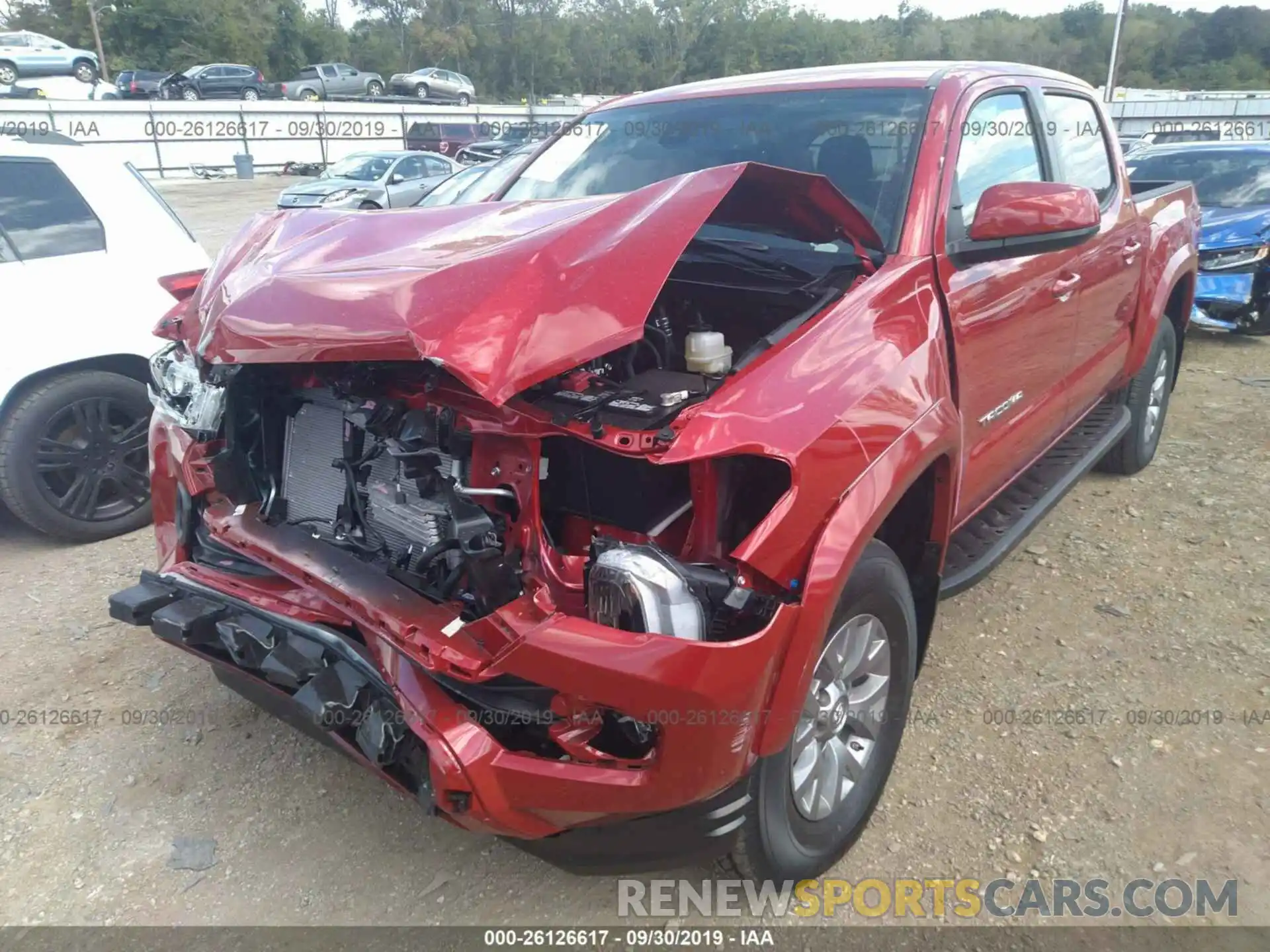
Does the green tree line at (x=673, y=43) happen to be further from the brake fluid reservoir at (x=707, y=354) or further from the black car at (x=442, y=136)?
the brake fluid reservoir at (x=707, y=354)

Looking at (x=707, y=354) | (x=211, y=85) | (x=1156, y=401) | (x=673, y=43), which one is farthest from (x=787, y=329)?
(x=673, y=43)

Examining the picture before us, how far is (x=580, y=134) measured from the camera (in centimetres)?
362

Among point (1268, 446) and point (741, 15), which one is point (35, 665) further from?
point (741, 15)

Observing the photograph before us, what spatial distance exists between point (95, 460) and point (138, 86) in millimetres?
38615

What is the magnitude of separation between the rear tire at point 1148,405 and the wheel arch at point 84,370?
189 inches

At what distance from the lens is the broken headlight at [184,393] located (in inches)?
101

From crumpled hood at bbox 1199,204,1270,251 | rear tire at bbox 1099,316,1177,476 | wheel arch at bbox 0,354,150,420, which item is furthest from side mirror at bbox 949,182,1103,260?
crumpled hood at bbox 1199,204,1270,251

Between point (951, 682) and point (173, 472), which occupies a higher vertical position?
point (173, 472)

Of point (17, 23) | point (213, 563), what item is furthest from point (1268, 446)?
point (17, 23)

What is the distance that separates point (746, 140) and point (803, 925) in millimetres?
2398

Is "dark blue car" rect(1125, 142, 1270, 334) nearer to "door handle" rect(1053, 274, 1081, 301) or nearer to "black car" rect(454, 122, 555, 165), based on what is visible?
"door handle" rect(1053, 274, 1081, 301)

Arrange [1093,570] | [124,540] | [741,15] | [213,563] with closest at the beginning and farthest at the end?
[213,563] < [1093,570] < [124,540] < [741,15]

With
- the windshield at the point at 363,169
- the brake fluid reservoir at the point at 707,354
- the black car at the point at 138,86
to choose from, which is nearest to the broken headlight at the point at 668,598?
the brake fluid reservoir at the point at 707,354

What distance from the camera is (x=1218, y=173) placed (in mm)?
8625
